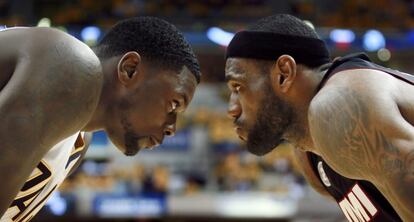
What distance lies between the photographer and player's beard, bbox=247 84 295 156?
2.84 meters

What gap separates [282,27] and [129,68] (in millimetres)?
647

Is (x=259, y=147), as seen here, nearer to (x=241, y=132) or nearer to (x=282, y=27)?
(x=241, y=132)

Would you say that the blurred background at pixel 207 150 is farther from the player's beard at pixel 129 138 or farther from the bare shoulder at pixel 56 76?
the bare shoulder at pixel 56 76

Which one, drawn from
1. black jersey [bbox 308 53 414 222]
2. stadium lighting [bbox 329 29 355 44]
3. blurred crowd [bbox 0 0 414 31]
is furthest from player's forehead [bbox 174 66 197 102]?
blurred crowd [bbox 0 0 414 31]

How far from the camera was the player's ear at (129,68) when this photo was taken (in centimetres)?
271

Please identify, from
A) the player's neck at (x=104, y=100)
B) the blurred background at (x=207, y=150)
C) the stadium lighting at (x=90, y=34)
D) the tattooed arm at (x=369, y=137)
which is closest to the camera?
the tattooed arm at (x=369, y=137)

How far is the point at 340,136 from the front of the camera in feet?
7.30

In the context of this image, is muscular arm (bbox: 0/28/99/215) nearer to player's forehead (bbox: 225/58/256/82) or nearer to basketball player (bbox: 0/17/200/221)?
basketball player (bbox: 0/17/200/221)

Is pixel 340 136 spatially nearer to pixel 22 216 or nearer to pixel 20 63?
pixel 20 63

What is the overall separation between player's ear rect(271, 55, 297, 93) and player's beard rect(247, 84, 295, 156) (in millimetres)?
39

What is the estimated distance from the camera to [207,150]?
34.2 ft

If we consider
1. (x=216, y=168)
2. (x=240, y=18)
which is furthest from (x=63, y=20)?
(x=216, y=168)

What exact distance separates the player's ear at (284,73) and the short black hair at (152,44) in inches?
12.7

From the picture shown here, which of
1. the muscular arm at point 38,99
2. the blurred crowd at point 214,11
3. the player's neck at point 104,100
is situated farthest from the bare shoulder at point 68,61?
the blurred crowd at point 214,11
